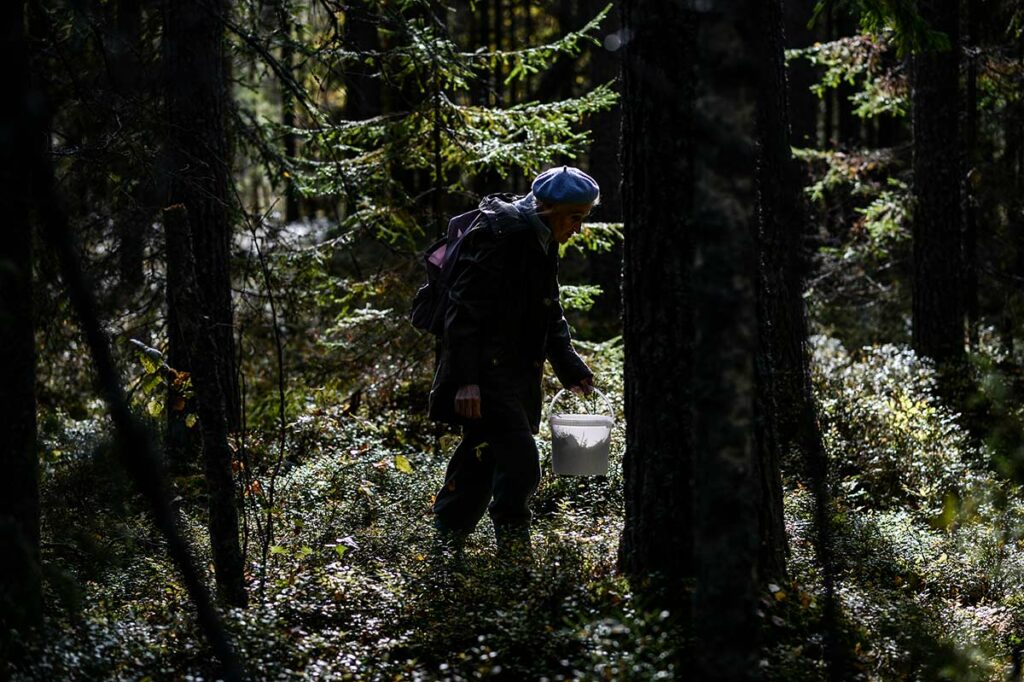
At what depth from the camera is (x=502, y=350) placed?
552cm

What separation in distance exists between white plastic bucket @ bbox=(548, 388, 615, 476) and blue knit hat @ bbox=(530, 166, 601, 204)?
50.6 inches

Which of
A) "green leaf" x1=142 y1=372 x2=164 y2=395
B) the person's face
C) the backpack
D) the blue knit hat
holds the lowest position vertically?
"green leaf" x1=142 y1=372 x2=164 y2=395

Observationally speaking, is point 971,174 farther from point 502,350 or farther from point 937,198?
point 502,350

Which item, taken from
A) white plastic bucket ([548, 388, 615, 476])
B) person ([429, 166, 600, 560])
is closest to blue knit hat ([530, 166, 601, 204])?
person ([429, 166, 600, 560])

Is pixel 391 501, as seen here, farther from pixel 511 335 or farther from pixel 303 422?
pixel 303 422

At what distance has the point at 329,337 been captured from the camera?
31.5ft

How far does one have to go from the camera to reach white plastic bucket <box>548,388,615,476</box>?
6016 mm

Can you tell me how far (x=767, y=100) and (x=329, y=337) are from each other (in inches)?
183

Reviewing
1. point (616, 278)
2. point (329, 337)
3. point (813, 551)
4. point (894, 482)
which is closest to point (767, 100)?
point (894, 482)

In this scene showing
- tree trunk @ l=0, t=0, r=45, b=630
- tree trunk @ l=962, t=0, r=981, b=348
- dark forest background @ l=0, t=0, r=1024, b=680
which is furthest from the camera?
tree trunk @ l=962, t=0, r=981, b=348

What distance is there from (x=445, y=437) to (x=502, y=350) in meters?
3.96

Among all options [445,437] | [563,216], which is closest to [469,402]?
[563,216]

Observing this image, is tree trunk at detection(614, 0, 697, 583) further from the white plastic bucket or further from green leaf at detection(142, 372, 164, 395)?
green leaf at detection(142, 372, 164, 395)

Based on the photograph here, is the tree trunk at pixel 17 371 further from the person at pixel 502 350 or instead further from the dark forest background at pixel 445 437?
the person at pixel 502 350
